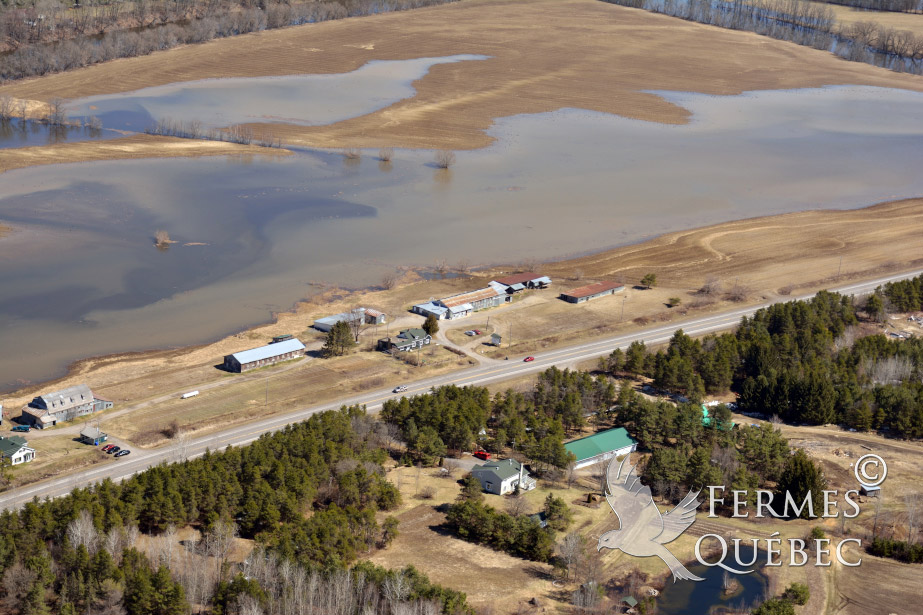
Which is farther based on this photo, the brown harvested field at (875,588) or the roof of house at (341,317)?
the roof of house at (341,317)

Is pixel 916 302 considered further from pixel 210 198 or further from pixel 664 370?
pixel 210 198

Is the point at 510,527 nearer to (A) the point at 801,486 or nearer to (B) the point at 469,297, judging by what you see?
(A) the point at 801,486

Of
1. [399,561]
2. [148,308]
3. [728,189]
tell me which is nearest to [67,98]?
[148,308]

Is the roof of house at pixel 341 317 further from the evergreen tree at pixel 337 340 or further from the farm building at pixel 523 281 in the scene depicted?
the farm building at pixel 523 281

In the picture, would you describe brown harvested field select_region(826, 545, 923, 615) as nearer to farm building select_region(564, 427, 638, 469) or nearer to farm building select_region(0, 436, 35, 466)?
farm building select_region(564, 427, 638, 469)

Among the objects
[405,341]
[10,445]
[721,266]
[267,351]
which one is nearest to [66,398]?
[10,445]

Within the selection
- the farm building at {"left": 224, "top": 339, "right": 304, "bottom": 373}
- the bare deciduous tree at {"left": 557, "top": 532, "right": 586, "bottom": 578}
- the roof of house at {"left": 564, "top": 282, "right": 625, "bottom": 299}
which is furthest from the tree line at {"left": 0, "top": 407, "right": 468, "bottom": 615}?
the roof of house at {"left": 564, "top": 282, "right": 625, "bottom": 299}

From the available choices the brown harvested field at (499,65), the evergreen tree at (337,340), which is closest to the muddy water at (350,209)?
the brown harvested field at (499,65)
